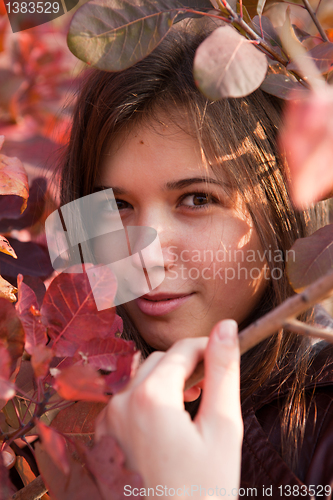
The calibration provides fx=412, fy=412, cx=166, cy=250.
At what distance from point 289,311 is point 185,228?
506 mm

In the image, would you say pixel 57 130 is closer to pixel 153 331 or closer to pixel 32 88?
pixel 32 88

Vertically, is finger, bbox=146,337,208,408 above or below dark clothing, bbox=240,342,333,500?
above

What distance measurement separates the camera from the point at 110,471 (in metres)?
0.37

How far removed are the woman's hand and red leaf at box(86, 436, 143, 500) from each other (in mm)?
26

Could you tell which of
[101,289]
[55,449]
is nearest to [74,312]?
[101,289]

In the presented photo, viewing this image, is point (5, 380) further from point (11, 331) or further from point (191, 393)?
point (191, 393)

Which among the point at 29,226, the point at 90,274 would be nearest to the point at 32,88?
the point at 29,226

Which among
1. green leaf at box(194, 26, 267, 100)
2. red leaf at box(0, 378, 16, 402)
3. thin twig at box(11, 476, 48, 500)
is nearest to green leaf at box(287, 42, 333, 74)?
green leaf at box(194, 26, 267, 100)

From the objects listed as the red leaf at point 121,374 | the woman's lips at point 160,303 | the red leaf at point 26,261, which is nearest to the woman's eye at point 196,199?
the woman's lips at point 160,303

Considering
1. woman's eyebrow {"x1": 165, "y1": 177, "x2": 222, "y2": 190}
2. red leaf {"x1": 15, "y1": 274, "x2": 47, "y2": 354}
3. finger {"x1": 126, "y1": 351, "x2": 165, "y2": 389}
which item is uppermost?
red leaf {"x1": 15, "y1": 274, "x2": 47, "y2": 354}

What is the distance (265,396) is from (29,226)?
59cm

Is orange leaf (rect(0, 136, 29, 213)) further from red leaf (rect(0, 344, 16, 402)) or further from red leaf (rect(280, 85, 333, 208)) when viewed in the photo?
red leaf (rect(280, 85, 333, 208))

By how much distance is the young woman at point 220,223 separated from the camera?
2.50ft

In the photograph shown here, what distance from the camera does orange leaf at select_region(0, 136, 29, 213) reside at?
522 millimetres
